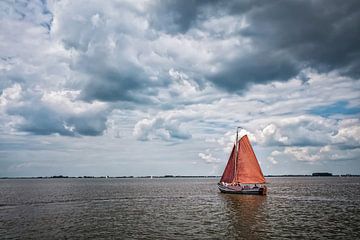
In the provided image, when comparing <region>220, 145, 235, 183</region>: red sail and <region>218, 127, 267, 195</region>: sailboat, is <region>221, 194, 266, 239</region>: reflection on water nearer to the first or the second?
<region>218, 127, 267, 195</region>: sailboat

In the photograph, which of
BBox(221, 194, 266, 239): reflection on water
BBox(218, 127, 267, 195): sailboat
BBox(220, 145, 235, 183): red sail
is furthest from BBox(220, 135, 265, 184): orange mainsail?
BBox(221, 194, 266, 239): reflection on water

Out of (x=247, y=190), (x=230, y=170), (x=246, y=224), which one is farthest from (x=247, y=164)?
(x=246, y=224)

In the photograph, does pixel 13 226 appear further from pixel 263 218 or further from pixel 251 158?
pixel 251 158

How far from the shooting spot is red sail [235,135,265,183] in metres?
94.9

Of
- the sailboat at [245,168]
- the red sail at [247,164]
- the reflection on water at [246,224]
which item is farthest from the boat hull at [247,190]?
the reflection on water at [246,224]

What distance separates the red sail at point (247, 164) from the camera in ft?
311

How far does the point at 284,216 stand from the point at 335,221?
7.98 m

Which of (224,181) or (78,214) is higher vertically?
(224,181)

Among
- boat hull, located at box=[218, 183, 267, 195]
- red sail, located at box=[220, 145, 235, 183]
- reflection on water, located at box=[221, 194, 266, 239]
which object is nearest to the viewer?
reflection on water, located at box=[221, 194, 266, 239]

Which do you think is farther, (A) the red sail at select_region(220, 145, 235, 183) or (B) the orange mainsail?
(A) the red sail at select_region(220, 145, 235, 183)

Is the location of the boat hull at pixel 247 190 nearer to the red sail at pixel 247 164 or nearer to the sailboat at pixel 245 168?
the sailboat at pixel 245 168

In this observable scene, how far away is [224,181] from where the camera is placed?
108 metres

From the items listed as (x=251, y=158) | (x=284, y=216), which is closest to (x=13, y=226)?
(x=284, y=216)

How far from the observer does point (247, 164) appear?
9538cm
